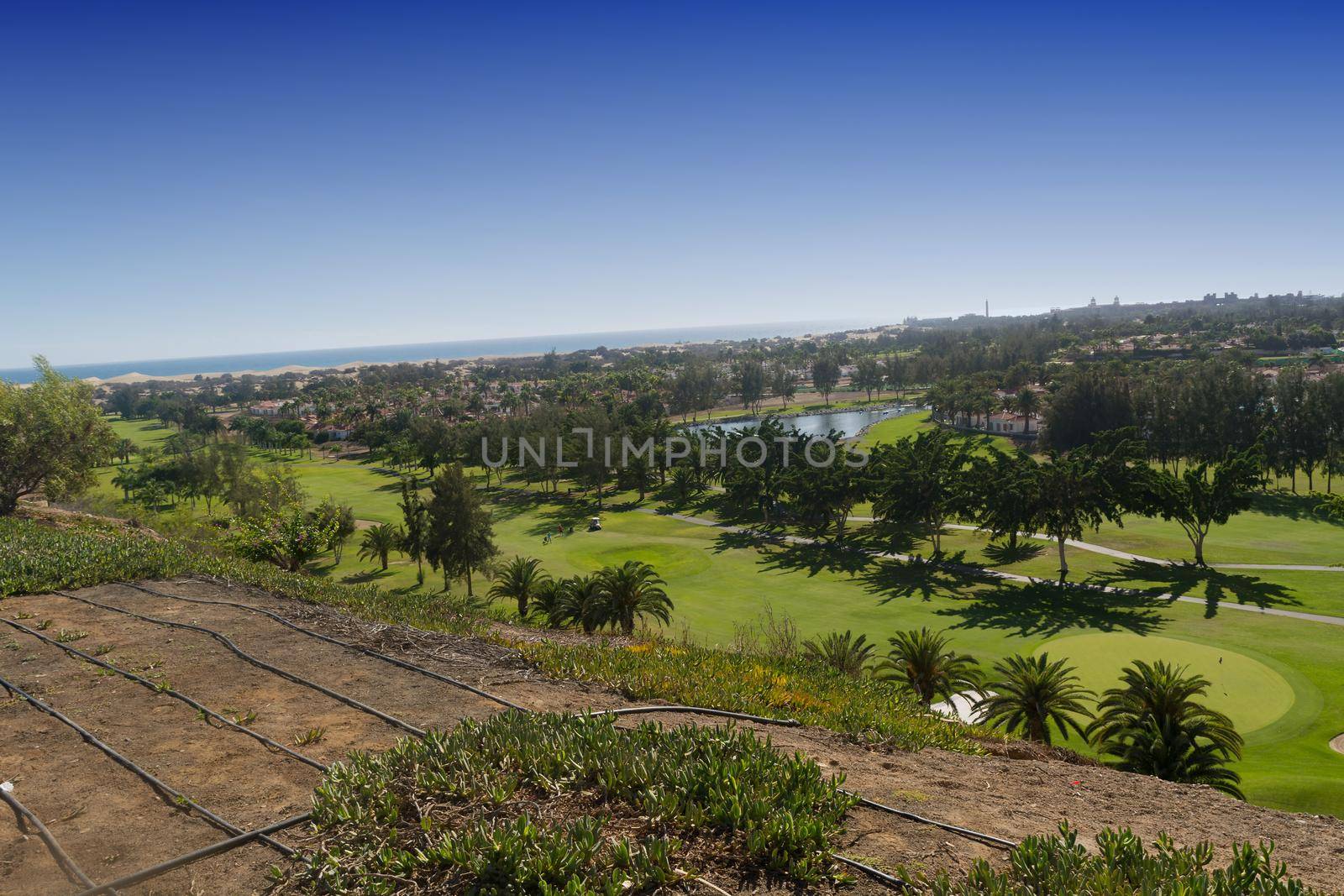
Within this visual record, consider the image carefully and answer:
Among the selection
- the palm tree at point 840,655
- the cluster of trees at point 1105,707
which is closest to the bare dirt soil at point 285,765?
the cluster of trees at point 1105,707

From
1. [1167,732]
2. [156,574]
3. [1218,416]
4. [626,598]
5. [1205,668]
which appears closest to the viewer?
[1167,732]

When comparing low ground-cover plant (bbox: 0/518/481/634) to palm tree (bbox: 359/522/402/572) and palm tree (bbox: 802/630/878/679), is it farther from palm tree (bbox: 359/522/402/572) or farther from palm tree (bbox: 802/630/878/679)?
palm tree (bbox: 359/522/402/572)

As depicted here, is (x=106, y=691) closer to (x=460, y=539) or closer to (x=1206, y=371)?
(x=460, y=539)

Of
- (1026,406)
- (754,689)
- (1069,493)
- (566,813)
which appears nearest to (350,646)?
(754,689)

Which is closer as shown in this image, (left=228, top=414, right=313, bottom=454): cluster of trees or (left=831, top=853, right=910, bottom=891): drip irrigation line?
(left=831, top=853, right=910, bottom=891): drip irrigation line

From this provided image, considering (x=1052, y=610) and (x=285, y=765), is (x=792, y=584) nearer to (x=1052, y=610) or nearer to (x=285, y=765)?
(x=1052, y=610)

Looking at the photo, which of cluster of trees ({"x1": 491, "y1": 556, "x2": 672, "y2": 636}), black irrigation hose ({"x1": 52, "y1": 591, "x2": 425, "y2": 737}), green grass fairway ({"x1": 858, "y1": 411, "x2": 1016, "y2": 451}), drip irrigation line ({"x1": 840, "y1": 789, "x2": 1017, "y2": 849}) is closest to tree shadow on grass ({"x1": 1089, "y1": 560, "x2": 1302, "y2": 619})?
cluster of trees ({"x1": 491, "y1": 556, "x2": 672, "y2": 636})

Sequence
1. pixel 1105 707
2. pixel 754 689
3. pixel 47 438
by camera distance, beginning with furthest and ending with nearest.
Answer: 1. pixel 47 438
2. pixel 1105 707
3. pixel 754 689
